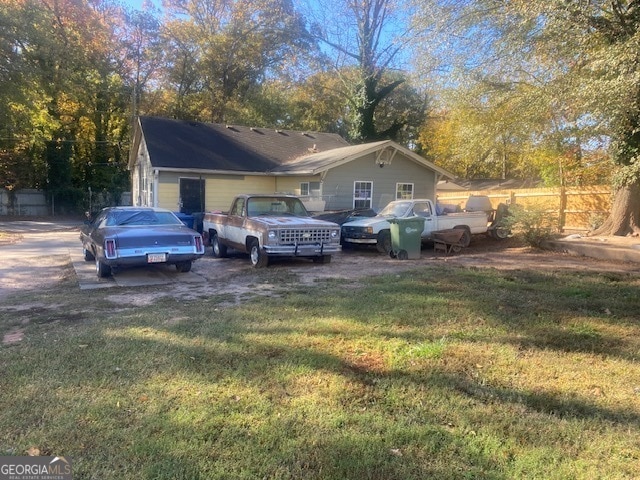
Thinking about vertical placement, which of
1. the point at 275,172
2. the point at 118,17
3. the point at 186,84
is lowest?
the point at 275,172

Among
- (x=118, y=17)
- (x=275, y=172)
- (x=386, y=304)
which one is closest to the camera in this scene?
(x=386, y=304)

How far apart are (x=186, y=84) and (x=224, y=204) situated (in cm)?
2028

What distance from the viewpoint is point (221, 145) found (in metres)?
22.6

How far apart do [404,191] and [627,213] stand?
8724 millimetres

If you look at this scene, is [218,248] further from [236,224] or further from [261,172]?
[261,172]

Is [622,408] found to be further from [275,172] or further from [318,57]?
[318,57]

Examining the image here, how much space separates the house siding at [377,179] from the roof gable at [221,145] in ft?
12.5

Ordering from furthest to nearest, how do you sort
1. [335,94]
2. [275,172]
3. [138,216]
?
[335,94]
[275,172]
[138,216]

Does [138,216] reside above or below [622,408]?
above

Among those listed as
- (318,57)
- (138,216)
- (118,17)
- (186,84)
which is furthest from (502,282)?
(118,17)

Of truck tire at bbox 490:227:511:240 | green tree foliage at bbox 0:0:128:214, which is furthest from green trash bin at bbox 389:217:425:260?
green tree foliage at bbox 0:0:128:214

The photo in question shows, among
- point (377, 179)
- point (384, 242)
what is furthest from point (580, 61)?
point (377, 179)

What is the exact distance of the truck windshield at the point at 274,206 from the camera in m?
11.5

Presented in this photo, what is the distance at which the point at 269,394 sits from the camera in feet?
12.9
